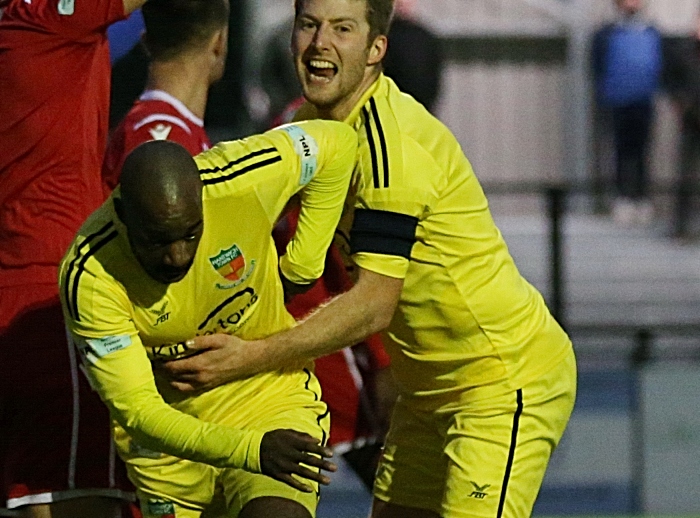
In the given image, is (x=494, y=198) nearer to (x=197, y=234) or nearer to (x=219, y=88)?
(x=219, y=88)

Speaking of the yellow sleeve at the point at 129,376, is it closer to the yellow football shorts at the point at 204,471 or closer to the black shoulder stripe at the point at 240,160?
the yellow football shorts at the point at 204,471

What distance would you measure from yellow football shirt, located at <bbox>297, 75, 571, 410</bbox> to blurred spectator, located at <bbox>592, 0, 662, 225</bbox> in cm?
860

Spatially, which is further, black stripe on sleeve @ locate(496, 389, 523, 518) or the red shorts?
the red shorts

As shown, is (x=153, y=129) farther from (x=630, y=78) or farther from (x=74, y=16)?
(x=630, y=78)

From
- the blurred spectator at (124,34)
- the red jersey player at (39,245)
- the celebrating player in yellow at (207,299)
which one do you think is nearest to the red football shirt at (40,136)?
the red jersey player at (39,245)

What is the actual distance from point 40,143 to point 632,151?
29.9 ft

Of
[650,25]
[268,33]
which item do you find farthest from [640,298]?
[268,33]

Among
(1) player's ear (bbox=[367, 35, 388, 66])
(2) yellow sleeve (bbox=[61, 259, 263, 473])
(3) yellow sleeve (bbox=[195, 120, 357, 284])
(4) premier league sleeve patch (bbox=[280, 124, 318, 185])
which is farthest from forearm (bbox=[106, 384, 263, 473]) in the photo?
(1) player's ear (bbox=[367, 35, 388, 66])

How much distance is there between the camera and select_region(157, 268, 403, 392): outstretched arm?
421 centimetres

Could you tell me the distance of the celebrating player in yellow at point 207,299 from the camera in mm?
4004

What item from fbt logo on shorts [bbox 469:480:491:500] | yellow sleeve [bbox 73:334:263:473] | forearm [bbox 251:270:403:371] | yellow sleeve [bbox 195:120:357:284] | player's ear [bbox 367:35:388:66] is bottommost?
fbt logo on shorts [bbox 469:480:491:500]

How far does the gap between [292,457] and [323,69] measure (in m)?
1.07

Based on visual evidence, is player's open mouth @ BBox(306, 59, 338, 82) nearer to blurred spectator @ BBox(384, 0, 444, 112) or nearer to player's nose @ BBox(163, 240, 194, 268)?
player's nose @ BBox(163, 240, 194, 268)

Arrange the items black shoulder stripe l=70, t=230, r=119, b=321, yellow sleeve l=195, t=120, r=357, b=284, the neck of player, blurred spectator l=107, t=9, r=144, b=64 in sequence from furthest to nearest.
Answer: blurred spectator l=107, t=9, r=144, b=64
the neck of player
yellow sleeve l=195, t=120, r=357, b=284
black shoulder stripe l=70, t=230, r=119, b=321
